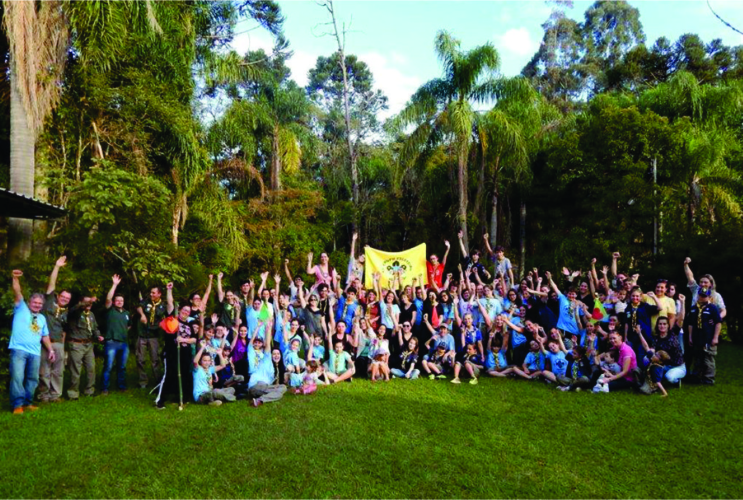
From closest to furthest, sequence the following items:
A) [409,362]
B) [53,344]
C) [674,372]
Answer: [53,344] → [674,372] → [409,362]

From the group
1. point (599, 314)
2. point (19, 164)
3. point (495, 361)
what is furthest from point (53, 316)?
point (599, 314)

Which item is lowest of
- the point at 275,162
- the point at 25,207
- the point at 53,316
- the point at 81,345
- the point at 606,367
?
the point at 606,367

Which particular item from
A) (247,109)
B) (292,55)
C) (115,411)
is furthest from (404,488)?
(292,55)

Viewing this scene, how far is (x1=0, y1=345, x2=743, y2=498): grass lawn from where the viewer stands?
193 inches

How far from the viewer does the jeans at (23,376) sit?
7.13m

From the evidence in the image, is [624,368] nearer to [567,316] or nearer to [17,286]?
[567,316]

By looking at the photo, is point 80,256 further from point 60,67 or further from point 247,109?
point 247,109

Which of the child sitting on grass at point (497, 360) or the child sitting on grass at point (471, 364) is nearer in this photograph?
the child sitting on grass at point (471, 364)

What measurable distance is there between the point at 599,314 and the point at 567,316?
1.77 ft

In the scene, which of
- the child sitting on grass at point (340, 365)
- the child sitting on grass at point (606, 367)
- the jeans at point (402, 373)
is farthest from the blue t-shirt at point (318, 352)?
the child sitting on grass at point (606, 367)

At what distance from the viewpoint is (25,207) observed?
7.94 meters

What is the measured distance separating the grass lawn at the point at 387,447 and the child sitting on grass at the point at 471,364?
961 mm

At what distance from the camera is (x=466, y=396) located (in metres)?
8.13

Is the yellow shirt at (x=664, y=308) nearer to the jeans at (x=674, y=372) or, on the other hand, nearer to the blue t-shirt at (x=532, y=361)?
the jeans at (x=674, y=372)
